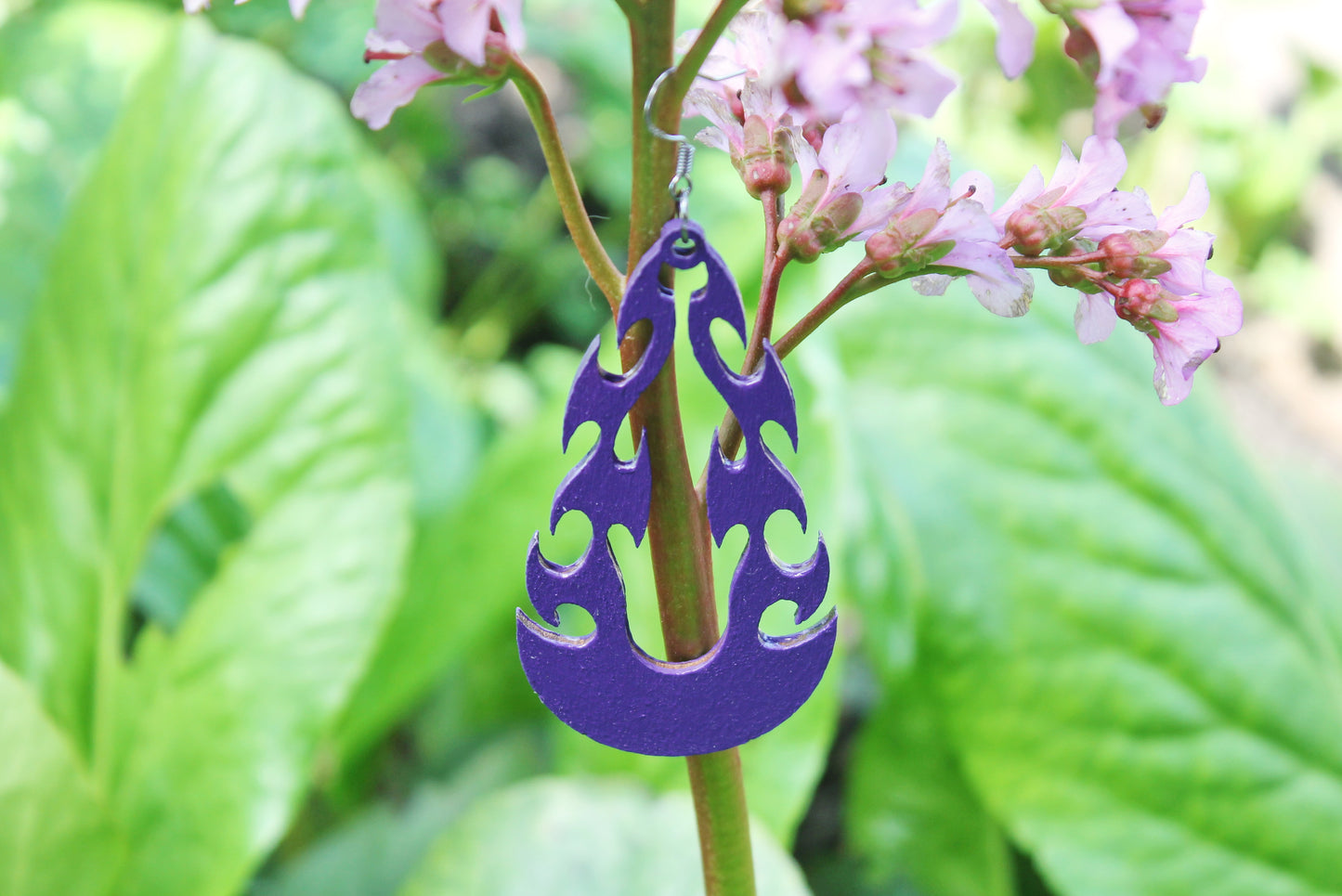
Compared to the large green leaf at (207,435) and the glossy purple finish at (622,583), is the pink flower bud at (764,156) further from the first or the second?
the large green leaf at (207,435)

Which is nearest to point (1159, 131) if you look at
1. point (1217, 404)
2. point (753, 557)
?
point (1217, 404)

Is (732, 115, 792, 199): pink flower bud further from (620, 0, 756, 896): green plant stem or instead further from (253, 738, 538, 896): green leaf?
(253, 738, 538, 896): green leaf

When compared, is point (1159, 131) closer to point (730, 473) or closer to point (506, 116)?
point (506, 116)

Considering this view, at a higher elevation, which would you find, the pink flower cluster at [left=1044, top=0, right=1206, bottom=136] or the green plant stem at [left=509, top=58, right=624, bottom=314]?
the pink flower cluster at [left=1044, top=0, right=1206, bottom=136]

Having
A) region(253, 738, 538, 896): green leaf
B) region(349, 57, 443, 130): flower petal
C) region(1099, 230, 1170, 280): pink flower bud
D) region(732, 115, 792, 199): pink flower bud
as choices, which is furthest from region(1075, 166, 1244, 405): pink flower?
region(253, 738, 538, 896): green leaf

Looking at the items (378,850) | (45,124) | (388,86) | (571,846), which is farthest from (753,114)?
(45,124)

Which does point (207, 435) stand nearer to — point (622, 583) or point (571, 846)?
point (571, 846)

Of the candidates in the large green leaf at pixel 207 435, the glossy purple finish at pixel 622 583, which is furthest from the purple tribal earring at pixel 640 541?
the large green leaf at pixel 207 435
